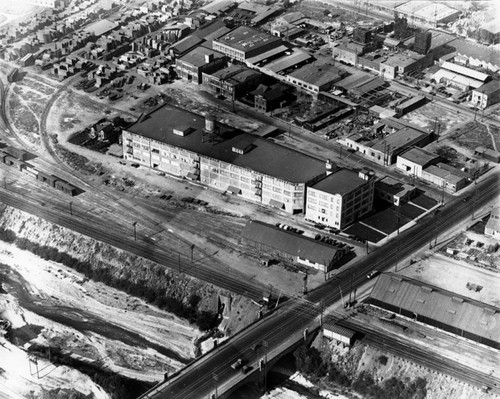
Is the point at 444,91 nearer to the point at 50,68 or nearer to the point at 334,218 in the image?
the point at 334,218

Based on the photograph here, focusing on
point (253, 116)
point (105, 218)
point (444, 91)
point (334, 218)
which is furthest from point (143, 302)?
point (444, 91)

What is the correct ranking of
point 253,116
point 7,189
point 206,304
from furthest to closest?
point 253,116 → point 7,189 → point 206,304

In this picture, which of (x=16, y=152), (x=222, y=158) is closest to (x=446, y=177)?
(x=222, y=158)

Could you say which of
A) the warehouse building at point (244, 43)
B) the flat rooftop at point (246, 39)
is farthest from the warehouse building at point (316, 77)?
the flat rooftop at point (246, 39)

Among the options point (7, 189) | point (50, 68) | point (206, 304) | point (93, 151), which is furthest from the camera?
point (50, 68)

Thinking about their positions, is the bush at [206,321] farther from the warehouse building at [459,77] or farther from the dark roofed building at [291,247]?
the warehouse building at [459,77]

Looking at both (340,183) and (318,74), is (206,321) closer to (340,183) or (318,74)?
(340,183)

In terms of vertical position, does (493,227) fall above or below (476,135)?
above
